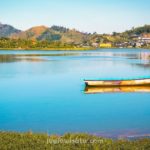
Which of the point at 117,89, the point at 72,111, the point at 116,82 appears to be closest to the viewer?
the point at 72,111

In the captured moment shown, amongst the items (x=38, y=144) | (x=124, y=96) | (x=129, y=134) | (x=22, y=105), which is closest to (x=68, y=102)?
(x=22, y=105)

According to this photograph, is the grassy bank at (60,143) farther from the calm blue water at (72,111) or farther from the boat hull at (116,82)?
the boat hull at (116,82)

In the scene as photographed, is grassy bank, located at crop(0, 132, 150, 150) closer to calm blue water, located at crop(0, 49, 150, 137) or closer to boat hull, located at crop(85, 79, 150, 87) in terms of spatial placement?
calm blue water, located at crop(0, 49, 150, 137)

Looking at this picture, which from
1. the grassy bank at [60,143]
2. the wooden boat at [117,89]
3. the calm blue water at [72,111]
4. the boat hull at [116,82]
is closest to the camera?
the grassy bank at [60,143]

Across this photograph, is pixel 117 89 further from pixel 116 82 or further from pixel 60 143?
pixel 60 143

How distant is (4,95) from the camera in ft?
116

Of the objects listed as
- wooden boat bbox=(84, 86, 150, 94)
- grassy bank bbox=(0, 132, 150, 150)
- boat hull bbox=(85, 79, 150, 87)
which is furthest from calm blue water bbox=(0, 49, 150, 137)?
grassy bank bbox=(0, 132, 150, 150)

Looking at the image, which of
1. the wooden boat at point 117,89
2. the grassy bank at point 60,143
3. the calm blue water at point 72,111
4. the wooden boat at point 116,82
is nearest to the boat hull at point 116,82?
the wooden boat at point 116,82

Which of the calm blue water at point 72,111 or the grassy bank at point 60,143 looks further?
the calm blue water at point 72,111

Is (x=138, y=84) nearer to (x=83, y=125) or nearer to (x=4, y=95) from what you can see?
(x=4, y=95)

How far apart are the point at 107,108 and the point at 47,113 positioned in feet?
18.2

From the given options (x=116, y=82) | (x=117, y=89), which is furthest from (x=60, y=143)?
(x=116, y=82)

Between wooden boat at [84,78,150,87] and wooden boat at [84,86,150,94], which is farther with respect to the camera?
wooden boat at [84,78,150,87]

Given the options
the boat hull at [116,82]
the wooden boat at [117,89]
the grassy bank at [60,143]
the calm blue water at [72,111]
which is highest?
→ the grassy bank at [60,143]
